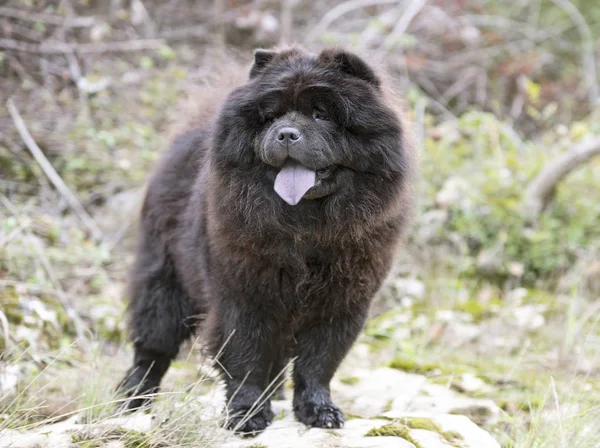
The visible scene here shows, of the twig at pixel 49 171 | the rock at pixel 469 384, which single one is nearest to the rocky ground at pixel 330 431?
the rock at pixel 469 384

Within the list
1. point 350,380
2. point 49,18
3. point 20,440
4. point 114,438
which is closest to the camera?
point 20,440

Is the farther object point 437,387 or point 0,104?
point 0,104

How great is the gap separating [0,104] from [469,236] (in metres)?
4.97

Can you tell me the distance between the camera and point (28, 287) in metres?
4.84

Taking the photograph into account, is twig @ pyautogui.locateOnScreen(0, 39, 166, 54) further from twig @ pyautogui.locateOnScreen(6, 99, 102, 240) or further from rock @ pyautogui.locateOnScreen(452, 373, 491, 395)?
rock @ pyautogui.locateOnScreen(452, 373, 491, 395)

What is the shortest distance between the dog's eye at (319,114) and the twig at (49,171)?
151 inches

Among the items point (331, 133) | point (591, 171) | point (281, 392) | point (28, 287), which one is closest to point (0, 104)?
Answer: point (28, 287)

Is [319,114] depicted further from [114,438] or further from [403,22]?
[403,22]

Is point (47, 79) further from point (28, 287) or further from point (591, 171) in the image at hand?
point (591, 171)

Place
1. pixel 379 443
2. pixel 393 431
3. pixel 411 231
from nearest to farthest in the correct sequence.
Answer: pixel 379 443
pixel 393 431
pixel 411 231

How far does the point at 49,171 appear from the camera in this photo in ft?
20.5

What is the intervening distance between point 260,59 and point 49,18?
462cm

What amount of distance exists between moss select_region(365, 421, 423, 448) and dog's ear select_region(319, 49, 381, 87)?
163 cm

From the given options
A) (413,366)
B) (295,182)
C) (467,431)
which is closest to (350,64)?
(295,182)
